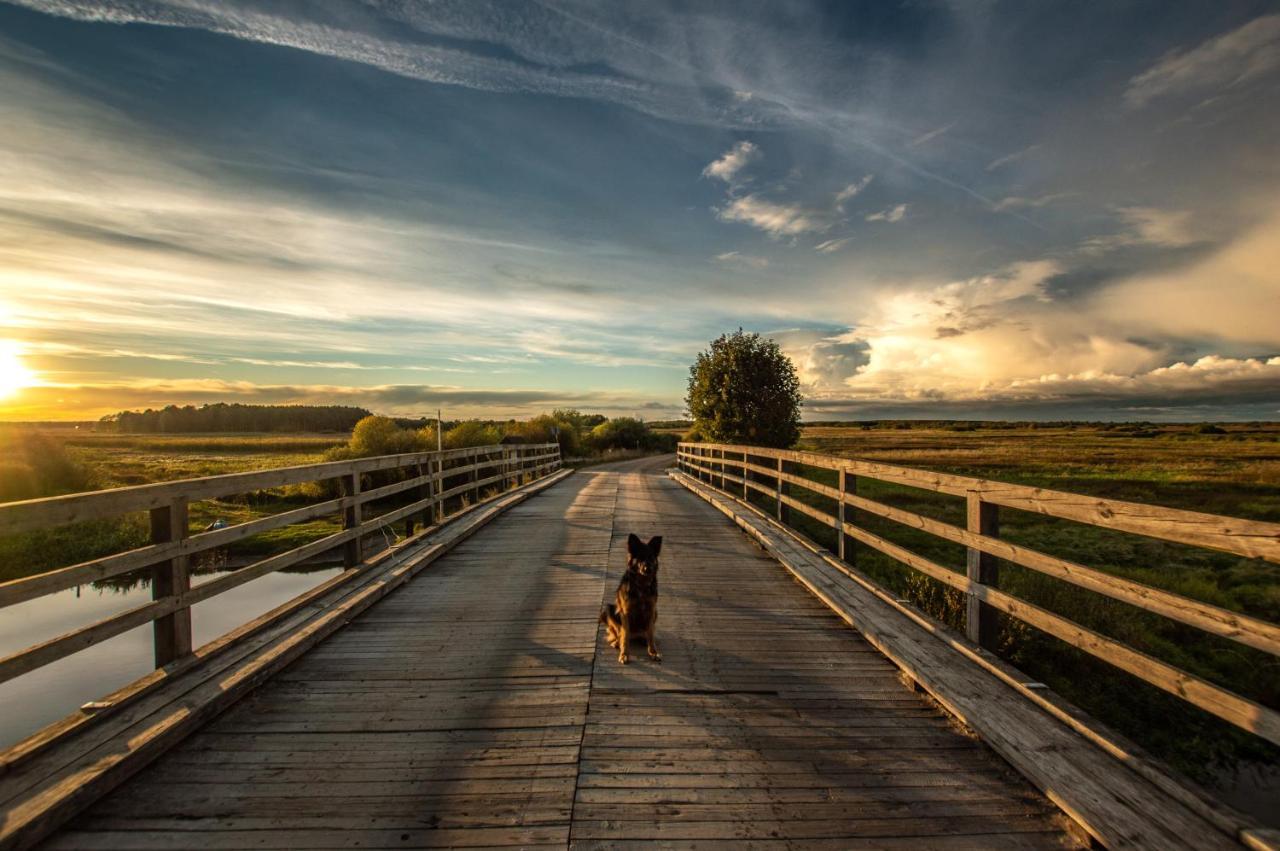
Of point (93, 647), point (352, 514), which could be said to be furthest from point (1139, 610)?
point (93, 647)

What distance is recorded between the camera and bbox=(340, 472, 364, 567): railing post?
237 inches

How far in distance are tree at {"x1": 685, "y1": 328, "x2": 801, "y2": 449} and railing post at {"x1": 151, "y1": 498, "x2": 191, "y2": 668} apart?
21599 millimetres

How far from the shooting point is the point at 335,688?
12.4ft

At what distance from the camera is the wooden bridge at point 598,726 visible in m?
2.43

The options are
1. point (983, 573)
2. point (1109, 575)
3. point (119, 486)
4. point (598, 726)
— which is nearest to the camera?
point (1109, 575)

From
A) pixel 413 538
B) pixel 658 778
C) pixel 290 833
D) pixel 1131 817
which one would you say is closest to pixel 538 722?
pixel 658 778

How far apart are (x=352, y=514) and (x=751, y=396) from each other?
781 inches

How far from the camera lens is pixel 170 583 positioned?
11.9 feet

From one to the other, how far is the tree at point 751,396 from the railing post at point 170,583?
21.6 metres

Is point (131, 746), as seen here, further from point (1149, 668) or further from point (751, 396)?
point (751, 396)

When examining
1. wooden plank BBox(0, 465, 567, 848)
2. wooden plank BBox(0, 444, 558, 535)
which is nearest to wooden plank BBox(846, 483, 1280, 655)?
wooden plank BBox(0, 465, 567, 848)

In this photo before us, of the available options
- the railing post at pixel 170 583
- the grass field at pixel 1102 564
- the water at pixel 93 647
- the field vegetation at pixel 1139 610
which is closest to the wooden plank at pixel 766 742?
the railing post at pixel 170 583

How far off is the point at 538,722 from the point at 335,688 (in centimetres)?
142

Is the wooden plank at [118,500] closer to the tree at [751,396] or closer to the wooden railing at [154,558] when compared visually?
the wooden railing at [154,558]
